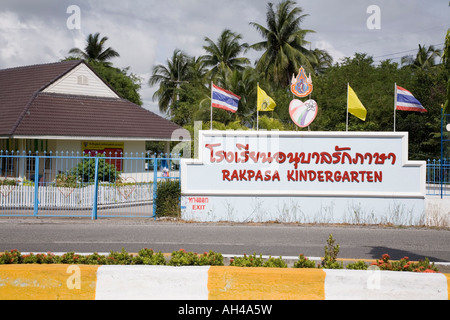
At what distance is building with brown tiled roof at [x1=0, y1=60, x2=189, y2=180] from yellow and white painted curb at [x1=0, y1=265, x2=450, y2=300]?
55.7 ft

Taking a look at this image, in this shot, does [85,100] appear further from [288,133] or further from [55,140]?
[288,133]

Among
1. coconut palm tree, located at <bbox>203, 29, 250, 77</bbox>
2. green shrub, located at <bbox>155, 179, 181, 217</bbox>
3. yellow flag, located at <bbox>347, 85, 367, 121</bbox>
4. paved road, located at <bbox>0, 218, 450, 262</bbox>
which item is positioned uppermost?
coconut palm tree, located at <bbox>203, 29, 250, 77</bbox>

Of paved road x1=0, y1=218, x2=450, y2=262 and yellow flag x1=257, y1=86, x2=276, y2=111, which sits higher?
yellow flag x1=257, y1=86, x2=276, y2=111

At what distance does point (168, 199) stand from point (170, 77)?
45.2 meters

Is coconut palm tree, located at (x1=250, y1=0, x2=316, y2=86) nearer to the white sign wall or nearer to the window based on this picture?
the window

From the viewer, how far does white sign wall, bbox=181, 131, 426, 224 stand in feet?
47.2

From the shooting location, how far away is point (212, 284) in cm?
601

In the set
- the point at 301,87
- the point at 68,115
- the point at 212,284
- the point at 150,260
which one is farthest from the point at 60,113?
the point at 212,284

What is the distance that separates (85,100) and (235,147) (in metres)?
15.2

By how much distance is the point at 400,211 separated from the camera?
14.3 metres

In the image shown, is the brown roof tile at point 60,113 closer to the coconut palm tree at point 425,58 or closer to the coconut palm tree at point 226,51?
the coconut palm tree at point 226,51

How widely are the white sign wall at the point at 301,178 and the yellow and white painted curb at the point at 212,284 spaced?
8488 mm

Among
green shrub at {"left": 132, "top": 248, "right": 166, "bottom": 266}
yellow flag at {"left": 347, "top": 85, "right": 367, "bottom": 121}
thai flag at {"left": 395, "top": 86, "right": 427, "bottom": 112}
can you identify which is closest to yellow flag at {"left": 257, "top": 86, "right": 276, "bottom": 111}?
yellow flag at {"left": 347, "top": 85, "right": 367, "bottom": 121}

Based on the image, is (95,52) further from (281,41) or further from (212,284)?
(212,284)
